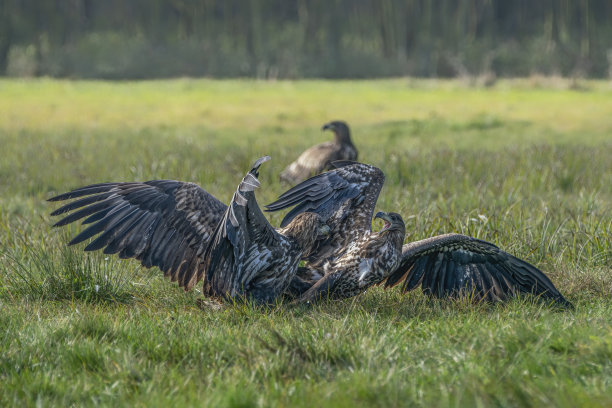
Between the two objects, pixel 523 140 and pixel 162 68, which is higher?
pixel 162 68

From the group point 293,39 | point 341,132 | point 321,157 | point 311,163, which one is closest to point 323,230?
point 311,163

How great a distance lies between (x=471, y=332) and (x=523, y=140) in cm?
1026

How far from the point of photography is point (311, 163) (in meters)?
9.68

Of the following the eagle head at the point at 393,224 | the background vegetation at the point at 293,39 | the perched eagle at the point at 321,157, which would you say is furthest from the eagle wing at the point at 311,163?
the background vegetation at the point at 293,39

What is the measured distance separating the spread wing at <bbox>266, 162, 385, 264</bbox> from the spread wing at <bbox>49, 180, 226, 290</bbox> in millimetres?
723

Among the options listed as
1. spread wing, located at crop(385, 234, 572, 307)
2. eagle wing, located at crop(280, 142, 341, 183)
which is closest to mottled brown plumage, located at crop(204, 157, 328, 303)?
spread wing, located at crop(385, 234, 572, 307)

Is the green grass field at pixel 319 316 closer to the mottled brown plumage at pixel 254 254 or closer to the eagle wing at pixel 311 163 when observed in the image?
the mottled brown plumage at pixel 254 254

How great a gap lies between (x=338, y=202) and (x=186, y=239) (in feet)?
3.96

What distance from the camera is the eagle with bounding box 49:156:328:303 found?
4.93 metres

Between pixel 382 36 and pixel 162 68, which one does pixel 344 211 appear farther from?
pixel 382 36

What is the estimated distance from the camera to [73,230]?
643cm

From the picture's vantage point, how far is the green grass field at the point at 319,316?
3.55 meters

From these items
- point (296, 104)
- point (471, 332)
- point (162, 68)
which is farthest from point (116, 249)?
point (162, 68)

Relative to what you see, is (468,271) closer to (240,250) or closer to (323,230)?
(323,230)
